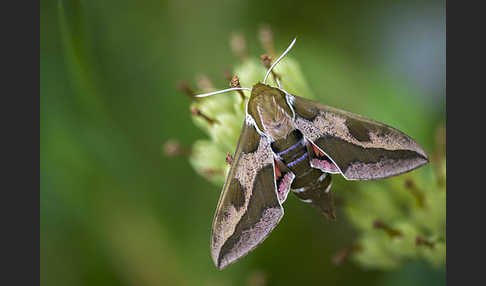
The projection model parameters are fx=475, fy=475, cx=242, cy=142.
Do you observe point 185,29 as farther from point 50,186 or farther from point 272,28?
point 50,186

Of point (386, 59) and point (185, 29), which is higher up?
point (185, 29)

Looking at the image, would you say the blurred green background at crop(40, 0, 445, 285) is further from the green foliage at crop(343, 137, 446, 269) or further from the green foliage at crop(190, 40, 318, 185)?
the green foliage at crop(190, 40, 318, 185)

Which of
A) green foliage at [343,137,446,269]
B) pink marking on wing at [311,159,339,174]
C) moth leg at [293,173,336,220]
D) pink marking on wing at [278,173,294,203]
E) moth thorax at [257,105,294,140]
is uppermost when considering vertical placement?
moth thorax at [257,105,294,140]

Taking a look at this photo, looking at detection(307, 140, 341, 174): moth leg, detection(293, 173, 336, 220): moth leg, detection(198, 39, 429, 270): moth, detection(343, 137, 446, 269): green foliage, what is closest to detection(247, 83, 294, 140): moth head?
detection(198, 39, 429, 270): moth

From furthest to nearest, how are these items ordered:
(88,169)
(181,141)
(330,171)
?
1. (181,141)
2. (88,169)
3. (330,171)

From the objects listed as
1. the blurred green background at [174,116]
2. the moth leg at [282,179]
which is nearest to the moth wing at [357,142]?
the moth leg at [282,179]

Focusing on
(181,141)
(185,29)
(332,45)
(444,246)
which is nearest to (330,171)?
(444,246)

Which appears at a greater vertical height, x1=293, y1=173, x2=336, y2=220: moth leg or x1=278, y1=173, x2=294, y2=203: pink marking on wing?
x1=278, y1=173, x2=294, y2=203: pink marking on wing
